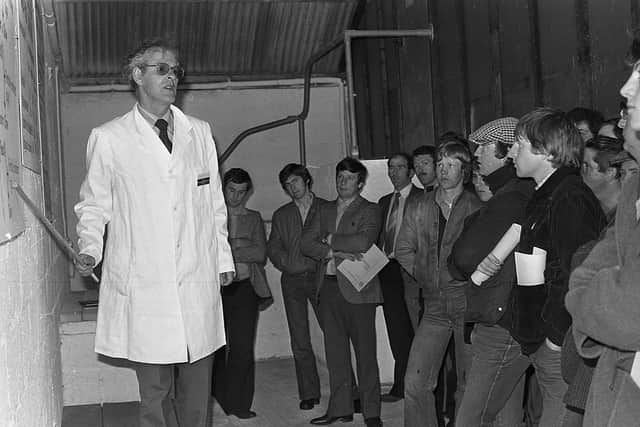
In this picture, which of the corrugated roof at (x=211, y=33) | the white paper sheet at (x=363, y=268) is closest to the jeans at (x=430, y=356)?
the white paper sheet at (x=363, y=268)

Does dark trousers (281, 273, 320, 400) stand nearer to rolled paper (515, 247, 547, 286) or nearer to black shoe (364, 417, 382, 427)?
black shoe (364, 417, 382, 427)

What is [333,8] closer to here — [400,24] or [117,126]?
[400,24]

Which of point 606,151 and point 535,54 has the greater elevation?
point 535,54

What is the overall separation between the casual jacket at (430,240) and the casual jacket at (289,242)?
123cm

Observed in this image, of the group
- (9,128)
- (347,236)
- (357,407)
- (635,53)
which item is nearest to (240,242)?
(347,236)

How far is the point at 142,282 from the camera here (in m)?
3.61

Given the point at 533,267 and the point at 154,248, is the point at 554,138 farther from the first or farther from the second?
the point at 154,248

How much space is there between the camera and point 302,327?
614cm

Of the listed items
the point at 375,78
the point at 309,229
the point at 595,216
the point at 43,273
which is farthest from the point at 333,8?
the point at 595,216

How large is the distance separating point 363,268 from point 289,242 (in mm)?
992

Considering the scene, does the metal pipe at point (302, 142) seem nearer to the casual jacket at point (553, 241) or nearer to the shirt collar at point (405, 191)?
the shirt collar at point (405, 191)

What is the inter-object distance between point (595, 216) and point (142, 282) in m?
1.66

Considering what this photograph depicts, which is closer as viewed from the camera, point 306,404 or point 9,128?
point 9,128

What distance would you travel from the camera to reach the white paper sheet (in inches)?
209
